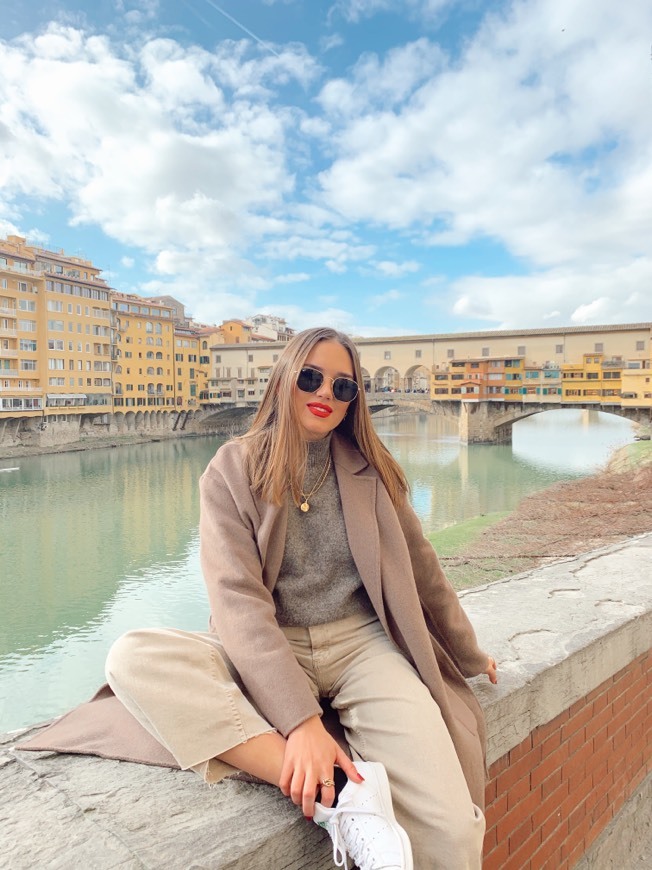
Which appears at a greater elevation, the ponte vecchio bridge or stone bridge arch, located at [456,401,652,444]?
the ponte vecchio bridge

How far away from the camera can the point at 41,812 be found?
36.4 inches

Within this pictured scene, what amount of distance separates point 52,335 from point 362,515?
3036 cm

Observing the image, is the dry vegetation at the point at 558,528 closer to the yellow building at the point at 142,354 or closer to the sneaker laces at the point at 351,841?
the sneaker laces at the point at 351,841

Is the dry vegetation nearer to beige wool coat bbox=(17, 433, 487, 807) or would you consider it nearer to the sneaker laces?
beige wool coat bbox=(17, 433, 487, 807)

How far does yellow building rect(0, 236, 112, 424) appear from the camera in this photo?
26.7m

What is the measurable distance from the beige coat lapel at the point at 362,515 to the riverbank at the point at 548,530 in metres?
5.08

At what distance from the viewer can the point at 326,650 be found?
1.20 m

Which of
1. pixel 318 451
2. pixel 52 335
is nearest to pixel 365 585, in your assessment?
pixel 318 451

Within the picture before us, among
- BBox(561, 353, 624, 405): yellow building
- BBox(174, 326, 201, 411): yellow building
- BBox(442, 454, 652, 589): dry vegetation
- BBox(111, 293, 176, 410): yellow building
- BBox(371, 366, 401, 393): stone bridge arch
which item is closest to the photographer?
BBox(442, 454, 652, 589): dry vegetation

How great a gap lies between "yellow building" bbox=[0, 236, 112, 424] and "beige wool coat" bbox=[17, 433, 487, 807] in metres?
28.3

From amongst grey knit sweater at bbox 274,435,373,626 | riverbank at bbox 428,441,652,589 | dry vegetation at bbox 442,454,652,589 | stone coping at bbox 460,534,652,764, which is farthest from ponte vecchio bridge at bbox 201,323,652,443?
grey knit sweater at bbox 274,435,373,626

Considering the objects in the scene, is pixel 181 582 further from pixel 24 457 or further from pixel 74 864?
pixel 24 457

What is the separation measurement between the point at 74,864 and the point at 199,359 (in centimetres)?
3856

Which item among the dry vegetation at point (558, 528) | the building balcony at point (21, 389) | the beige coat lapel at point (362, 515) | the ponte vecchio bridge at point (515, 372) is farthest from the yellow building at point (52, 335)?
the beige coat lapel at point (362, 515)
